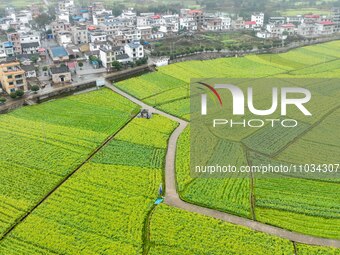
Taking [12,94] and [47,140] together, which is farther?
[12,94]

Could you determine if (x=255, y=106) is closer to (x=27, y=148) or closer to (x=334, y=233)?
(x=334, y=233)

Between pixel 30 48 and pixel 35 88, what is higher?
pixel 30 48

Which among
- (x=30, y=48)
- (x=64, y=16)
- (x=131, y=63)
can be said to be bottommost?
(x=131, y=63)

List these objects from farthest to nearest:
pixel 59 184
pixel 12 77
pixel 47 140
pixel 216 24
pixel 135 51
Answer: pixel 216 24 → pixel 135 51 → pixel 12 77 → pixel 47 140 → pixel 59 184

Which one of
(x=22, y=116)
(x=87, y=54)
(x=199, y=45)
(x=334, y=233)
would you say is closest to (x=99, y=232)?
(x=334, y=233)

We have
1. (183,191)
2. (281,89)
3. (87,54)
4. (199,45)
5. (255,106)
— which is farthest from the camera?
(199,45)

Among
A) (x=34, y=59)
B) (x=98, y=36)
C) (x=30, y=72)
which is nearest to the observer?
(x=30, y=72)

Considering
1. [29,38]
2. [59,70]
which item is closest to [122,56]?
[59,70]

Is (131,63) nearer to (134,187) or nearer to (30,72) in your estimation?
(30,72)
